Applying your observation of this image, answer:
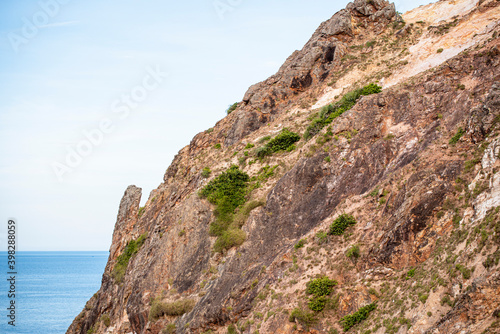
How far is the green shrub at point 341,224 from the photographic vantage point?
25.8 m

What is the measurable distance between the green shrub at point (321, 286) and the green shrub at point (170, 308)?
36.3 ft

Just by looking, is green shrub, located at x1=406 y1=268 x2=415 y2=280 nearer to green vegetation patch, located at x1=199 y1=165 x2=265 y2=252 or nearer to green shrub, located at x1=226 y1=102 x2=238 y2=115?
green vegetation patch, located at x1=199 y1=165 x2=265 y2=252

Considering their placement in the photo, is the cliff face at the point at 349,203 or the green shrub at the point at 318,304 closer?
the cliff face at the point at 349,203

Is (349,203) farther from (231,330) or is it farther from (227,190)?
(227,190)

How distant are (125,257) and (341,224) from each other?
27.8 meters

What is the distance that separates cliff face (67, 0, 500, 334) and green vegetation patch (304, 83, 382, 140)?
0.23 m

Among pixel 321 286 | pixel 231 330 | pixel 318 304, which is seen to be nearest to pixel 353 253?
pixel 321 286

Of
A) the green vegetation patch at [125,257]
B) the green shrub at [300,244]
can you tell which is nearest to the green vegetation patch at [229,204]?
the green shrub at [300,244]

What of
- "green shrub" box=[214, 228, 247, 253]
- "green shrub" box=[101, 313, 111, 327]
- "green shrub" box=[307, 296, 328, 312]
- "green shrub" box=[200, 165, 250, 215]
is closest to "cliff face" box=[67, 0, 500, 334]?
"green shrub" box=[307, 296, 328, 312]

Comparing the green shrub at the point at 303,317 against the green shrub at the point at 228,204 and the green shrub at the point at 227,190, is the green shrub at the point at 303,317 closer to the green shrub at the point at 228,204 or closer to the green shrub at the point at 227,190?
the green shrub at the point at 228,204

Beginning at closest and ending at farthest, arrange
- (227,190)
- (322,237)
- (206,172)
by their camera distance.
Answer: (322,237) < (227,190) < (206,172)

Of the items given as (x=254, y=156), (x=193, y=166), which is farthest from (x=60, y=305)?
(x=254, y=156)

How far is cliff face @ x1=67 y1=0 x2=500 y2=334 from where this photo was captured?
64.8 ft

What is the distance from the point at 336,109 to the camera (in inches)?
1449
